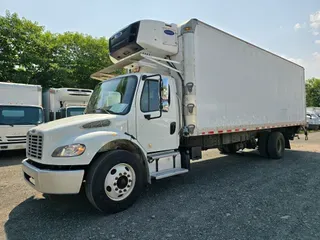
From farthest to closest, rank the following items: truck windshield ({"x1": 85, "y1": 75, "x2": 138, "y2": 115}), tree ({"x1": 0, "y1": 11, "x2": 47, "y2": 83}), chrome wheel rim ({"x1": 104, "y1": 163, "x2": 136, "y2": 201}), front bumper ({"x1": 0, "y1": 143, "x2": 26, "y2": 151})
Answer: tree ({"x1": 0, "y1": 11, "x2": 47, "y2": 83}), front bumper ({"x1": 0, "y1": 143, "x2": 26, "y2": 151}), truck windshield ({"x1": 85, "y1": 75, "x2": 138, "y2": 115}), chrome wheel rim ({"x1": 104, "y1": 163, "x2": 136, "y2": 201})

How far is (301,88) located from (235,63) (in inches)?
217

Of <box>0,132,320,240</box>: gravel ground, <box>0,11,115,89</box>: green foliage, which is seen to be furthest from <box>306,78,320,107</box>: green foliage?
<box>0,132,320,240</box>: gravel ground

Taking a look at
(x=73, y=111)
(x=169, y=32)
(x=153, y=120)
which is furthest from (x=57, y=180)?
(x=73, y=111)

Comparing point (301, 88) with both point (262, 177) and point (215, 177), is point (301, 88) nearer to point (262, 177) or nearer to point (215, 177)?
point (262, 177)

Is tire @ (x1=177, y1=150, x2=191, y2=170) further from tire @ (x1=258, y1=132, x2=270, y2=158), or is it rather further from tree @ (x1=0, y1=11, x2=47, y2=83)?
tree @ (x1=0, y1=11, x2=47, y2=83)

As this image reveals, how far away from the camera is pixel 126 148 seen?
4492 mm

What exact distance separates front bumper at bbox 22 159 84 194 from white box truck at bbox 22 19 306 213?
1 cm

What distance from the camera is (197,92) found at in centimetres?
547

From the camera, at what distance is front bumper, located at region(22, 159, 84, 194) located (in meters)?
3.58

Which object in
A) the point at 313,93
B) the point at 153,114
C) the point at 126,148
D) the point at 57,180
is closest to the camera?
the point at 57,180

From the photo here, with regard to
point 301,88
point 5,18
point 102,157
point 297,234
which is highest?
point 5,18

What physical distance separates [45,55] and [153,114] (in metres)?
19.0

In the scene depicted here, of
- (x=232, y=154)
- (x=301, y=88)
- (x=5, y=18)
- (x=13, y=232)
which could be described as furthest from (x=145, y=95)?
(x=5, y=18)

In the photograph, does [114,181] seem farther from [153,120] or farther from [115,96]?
[115,96]
